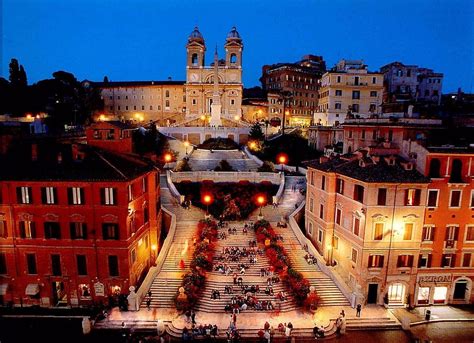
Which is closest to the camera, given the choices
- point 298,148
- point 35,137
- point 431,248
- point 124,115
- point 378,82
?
point 431,248

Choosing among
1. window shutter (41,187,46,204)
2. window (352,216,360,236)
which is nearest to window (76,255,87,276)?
window shutter (41,187,46,204)

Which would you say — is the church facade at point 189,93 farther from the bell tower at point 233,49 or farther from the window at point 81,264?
the window at point 81,264

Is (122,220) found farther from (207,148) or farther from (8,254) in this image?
(207,148)

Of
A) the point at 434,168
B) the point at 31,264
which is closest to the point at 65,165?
the point at 31,264

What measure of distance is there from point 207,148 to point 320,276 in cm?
4083

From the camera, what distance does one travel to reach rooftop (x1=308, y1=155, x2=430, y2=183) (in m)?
29.0

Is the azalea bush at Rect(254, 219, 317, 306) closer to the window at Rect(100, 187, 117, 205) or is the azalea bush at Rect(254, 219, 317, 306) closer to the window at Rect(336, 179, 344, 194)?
the window at Rect(336, 179, 344, 194)

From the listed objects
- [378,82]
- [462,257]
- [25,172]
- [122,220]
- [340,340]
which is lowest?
[340,340]

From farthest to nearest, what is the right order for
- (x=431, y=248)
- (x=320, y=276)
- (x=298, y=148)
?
(x=298, y=148)
(x=320, y=276)
(x=431, y=248)

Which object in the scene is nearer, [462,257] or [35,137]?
[462,257]

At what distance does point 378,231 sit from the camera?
29828 mm

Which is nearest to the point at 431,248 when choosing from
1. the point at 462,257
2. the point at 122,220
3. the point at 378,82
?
the point at 462,257

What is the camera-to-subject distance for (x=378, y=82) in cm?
6731

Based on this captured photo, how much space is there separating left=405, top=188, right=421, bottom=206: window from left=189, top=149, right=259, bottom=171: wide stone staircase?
28460mm
